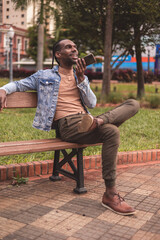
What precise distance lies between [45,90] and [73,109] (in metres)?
0.35

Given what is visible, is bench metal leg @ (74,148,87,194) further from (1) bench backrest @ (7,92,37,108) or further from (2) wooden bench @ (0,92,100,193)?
(1) bench backrest @ (7,92,37,108)

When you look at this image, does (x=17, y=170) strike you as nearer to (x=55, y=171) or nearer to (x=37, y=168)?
(x=37, y=168)

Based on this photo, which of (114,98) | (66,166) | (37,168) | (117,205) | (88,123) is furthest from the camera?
(114,98)

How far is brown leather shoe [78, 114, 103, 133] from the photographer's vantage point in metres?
3.19

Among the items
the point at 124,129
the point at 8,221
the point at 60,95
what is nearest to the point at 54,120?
the point at 60,95

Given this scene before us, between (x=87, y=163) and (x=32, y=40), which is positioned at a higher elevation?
(x=32, y=40)

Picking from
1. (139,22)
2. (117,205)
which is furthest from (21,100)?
(139,22)

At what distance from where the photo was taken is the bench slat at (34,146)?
3.36 metres

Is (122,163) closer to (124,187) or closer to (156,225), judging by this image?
(124,187)

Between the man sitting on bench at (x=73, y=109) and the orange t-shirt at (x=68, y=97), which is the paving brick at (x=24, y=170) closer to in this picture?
the man sitting on bench at (x=73, y=109)

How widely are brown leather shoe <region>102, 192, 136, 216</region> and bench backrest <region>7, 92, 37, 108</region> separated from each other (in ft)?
4.34

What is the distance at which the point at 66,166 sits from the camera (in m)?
4.61

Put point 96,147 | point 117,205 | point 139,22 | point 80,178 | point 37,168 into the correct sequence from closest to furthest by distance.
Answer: point 117,205
point 80,178
point 37,168
point 96,147
point 139,22

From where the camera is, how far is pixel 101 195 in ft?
12.3
